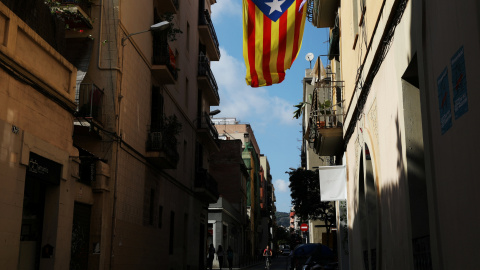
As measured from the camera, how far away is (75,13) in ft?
53.6

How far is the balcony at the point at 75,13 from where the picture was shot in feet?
53.1

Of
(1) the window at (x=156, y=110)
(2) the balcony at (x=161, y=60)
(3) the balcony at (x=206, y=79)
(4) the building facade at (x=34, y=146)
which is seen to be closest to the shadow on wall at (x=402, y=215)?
(4) the building facade at (x=34, y=146)

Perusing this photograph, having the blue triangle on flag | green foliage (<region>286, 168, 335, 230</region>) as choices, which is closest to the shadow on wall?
the blue triangle on flag

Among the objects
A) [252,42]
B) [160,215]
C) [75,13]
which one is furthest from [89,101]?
[160,215]

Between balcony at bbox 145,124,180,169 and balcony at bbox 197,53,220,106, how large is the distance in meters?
9.76

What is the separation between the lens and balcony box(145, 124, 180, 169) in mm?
20516

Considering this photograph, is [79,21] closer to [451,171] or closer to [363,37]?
[363,37]

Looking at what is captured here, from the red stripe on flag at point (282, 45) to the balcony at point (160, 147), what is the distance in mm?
10103

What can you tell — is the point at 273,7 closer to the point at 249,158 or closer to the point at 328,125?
the point at 328,125

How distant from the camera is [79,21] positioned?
1686 cm

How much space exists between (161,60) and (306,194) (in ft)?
60.9

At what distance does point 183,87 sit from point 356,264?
15.5 metres

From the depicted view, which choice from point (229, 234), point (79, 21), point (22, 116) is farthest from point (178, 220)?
point (229, 234)

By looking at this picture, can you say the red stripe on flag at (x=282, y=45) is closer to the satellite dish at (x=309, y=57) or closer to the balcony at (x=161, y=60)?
the balcony at (x=161, y=60)
